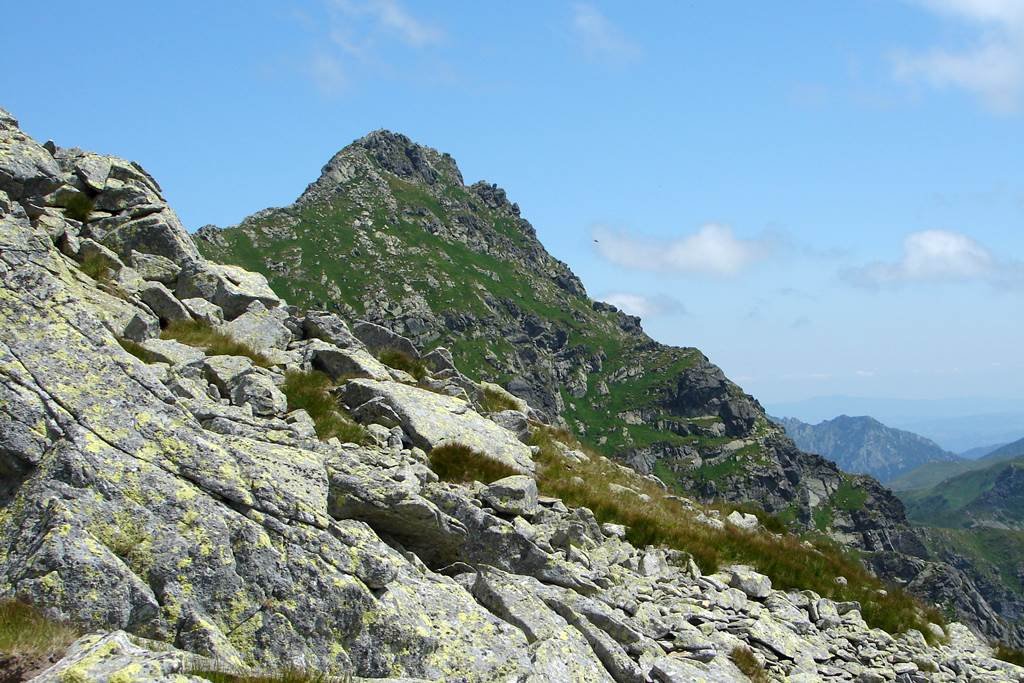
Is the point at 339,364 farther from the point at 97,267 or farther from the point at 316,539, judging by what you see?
the point at 316,539

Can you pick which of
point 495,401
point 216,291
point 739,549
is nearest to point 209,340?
point 216,291

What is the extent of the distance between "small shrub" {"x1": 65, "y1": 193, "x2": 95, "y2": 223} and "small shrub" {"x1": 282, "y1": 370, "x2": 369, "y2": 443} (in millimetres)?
10711

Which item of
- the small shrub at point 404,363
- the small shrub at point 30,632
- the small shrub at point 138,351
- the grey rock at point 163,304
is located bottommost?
the small shrub at point 30,632

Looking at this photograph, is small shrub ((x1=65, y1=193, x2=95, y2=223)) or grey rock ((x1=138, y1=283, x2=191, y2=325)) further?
small shrub ((x1=65, y1=193, x2=95, y2=223))

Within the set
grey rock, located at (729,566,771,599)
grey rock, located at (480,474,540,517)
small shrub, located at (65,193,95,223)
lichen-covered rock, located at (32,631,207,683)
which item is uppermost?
small shrub, located at (65,193,95,223)

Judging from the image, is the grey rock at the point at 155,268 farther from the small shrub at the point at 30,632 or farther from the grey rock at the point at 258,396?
the small shrub at the point at 30,632

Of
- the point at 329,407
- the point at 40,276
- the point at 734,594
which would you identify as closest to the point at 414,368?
the point at 329,407

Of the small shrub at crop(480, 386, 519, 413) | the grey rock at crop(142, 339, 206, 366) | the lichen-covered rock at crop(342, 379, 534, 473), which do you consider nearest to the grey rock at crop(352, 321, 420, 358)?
the small shrub at crop(480, 386, 519, 413)

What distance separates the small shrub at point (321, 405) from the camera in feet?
52.9

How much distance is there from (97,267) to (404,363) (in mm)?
10627

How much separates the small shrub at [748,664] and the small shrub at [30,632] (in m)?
10.5

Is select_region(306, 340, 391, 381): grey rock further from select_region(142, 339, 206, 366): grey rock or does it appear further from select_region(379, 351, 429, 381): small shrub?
select_region(142, 339, 206, 366): grey rock

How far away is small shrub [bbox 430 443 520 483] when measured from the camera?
17109mm

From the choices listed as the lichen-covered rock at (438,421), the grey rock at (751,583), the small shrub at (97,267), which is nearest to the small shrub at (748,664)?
the grey rock at (751,583)
